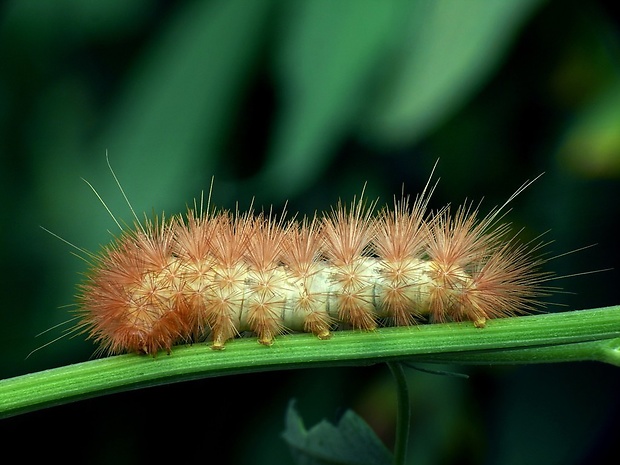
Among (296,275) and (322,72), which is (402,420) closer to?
(296,275)

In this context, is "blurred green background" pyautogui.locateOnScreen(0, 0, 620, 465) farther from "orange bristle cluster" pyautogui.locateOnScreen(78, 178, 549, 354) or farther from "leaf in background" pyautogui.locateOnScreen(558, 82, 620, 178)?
"orange bristle cluster" pyautogui.locateOnScreen(78, 178, 549, 354)

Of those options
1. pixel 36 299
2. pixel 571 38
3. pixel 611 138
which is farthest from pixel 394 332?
pixel 571 38

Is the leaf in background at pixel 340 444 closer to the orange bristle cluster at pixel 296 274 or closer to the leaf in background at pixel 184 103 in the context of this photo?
the orange bristle cluster at pixel 296 274

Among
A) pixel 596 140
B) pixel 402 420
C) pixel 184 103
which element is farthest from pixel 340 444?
pixel 596 140

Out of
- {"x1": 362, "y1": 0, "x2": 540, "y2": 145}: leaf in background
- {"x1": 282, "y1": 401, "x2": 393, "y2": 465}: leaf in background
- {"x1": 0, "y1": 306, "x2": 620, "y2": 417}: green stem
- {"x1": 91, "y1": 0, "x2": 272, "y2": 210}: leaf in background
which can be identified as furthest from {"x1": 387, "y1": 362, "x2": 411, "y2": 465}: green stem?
{"x1": 91, "y1": 0, "x2": 272, "y2": 210}: leaf in background

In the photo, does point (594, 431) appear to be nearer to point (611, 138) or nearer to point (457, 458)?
point (457, 458)
